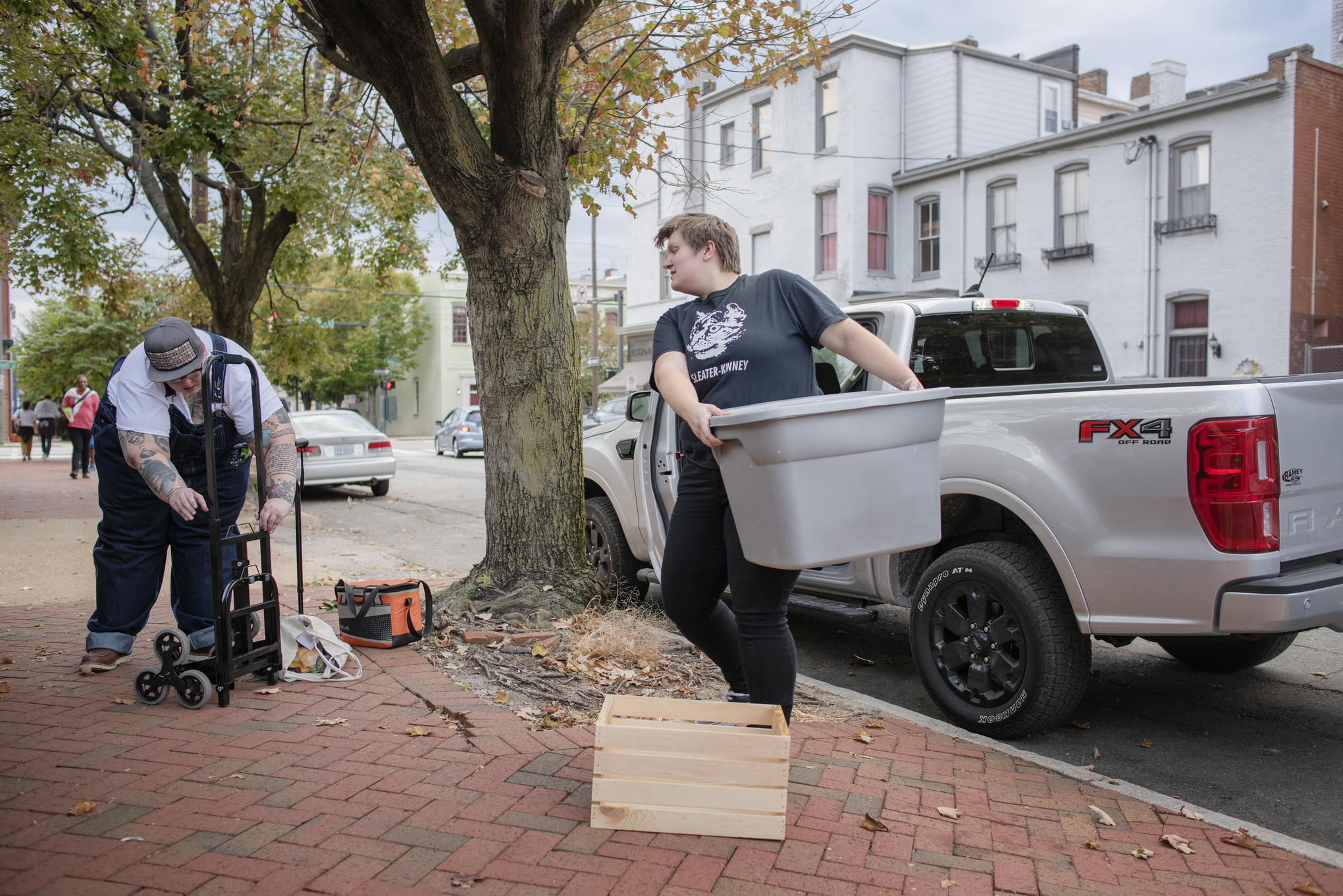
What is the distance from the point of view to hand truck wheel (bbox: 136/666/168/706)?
4.06m

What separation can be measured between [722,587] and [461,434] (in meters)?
25.8

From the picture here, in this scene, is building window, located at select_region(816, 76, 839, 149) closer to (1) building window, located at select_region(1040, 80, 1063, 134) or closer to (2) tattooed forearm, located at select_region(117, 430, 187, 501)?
(1) building window, located at select_region(1040, 80, 1063, 134)

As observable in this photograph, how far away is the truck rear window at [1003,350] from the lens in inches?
201

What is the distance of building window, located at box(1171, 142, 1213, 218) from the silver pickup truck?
16.8m

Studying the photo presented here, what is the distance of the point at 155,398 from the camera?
4113mm

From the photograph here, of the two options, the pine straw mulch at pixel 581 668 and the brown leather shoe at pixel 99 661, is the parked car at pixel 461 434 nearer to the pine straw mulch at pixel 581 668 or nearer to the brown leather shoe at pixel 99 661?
the pine straw mulch at pixel 581 668

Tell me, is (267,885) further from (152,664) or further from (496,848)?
(152,664)

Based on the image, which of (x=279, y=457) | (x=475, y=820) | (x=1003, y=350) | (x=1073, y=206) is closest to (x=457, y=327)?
(x=1073, y=206)

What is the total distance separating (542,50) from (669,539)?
3458 millimetres

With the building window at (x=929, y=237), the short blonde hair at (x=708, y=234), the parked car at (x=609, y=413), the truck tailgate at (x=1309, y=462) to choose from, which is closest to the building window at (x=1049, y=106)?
the building window at (x=929, y=237)

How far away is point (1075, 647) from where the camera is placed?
3867mm

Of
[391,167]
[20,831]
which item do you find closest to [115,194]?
[391,167]

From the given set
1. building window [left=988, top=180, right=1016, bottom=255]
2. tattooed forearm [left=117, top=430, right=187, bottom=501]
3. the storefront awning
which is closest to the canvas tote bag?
tattooed forearm [left=117, top=430, right=187, bottom=501]

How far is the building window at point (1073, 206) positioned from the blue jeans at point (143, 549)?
65.7ft
